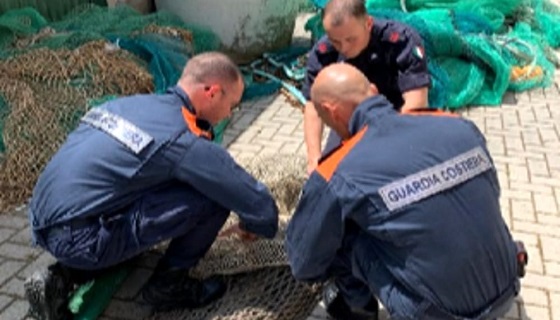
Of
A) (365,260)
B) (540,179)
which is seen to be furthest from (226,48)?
(365,260)

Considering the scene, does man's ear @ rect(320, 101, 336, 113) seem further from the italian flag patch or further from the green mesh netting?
the green mesh netting

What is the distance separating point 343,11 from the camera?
313cm

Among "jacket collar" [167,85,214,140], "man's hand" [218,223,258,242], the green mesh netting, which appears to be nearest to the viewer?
"jacket collar" [167,85,214,140]

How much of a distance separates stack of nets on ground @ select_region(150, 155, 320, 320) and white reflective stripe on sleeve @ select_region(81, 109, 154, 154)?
779 millimetres

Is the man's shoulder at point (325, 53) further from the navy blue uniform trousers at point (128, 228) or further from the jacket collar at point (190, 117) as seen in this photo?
the navy blue uniform trousers at point (128, 228)

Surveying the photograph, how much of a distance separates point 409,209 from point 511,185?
2704 millimetres

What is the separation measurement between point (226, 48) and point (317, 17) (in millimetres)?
1084

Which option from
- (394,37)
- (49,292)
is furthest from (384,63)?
(49,292)

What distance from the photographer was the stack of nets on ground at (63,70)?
427cm

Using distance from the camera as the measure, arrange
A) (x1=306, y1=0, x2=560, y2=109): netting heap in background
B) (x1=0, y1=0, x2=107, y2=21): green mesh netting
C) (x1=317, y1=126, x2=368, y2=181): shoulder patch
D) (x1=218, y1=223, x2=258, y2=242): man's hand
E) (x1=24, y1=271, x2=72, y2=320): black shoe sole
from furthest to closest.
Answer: (x1=0, y1=0, x2=107, y2=21): green mesh netting, (x1=306, y1=0, x2=560, y2=109): netting heap in background, (x1=218, y1=223, x2=258, y2=242): man's hand, (x1=24, y1=271, x2=72, y2=320): black shoe sole, (x1=317, y1=126, x2=368, y2=181): shoulder patch

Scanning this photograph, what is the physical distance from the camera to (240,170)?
2635 mm

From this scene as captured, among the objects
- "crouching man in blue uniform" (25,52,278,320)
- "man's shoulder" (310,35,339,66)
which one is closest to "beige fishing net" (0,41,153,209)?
"crouching man in blue uniform" (25,52,278,320)

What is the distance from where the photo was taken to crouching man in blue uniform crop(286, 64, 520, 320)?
2.07m

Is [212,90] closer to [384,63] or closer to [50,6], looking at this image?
[384,63]
